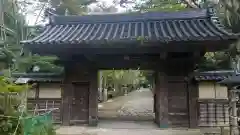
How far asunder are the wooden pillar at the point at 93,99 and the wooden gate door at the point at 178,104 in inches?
116

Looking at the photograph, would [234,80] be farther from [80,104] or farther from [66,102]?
[66,102]

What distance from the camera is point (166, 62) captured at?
1007 cm

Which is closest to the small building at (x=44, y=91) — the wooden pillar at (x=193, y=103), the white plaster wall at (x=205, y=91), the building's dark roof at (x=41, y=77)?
the building's dark roof at (x=41, y=77)

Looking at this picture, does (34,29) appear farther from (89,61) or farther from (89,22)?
(89,61)

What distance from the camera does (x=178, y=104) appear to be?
1004cm

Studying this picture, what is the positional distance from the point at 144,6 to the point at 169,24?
884cm

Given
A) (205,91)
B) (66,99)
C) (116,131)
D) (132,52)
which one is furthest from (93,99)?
(205,91)

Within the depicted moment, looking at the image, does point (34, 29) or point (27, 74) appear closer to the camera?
point (27, 74)

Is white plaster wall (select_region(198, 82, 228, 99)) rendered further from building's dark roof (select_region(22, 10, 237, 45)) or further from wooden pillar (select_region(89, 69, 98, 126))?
wooden pillar (select_region(89, 69, 98, 126))

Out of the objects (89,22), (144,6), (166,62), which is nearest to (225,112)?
(166,62)

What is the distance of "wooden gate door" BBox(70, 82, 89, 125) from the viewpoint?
1039cm

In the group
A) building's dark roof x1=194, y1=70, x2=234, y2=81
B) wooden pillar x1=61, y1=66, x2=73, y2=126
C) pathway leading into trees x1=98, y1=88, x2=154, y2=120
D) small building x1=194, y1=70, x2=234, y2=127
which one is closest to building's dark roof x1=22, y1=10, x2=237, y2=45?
wooden pillar x1=61, y1=66, x2=73, y2=126

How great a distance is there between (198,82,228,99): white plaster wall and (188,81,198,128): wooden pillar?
0.33 m

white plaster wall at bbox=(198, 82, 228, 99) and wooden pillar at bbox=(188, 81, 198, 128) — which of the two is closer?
wooden pillar at bbox=(188, 81, 198, 128)
